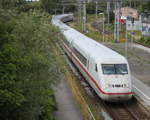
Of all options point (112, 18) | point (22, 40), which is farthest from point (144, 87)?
point (112, 18)

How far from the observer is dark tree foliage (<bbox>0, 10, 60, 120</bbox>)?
8.72 meters

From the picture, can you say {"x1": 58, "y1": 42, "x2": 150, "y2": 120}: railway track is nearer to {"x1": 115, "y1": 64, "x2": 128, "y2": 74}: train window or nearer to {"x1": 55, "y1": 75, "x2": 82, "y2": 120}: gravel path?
{"x1": 55, "y1": 75, "x2": 82, "y2": 120}: gravel path

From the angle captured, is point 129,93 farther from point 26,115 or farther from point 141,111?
point 26,115

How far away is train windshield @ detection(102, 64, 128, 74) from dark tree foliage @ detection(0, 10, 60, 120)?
554cm

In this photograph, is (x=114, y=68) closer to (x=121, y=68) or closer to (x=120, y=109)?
(x=121, y=68)

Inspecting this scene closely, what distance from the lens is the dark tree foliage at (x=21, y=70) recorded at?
872cm

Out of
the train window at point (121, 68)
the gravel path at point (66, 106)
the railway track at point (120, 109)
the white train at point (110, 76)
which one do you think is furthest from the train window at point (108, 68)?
the gravel path at point (66, 106)

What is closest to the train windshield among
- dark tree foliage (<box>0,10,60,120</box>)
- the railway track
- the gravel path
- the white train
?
the white train

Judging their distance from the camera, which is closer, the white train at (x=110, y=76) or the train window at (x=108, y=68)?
the white train at (x=110, y=76)

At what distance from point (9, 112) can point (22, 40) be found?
281cm

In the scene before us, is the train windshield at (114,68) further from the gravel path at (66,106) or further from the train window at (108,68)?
the gravel path at (66,106)

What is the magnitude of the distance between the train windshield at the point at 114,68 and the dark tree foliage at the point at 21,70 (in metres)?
5.54

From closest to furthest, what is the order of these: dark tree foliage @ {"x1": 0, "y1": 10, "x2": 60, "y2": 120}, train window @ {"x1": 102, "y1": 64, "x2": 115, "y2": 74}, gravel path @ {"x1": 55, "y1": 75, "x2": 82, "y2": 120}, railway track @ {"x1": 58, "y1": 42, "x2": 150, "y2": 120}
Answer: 1. dark tree foliage @ {"x1": 0, "y1": 10, "x2": 60, "y2": 120}
2. gravel path @ {"x1": 55, "y1": 75, "x2": 82, "y2": 120}
3. railway track @ {"x1": 58, "y1": 42, "x2": 150, "y2": 120}
4. train window @ {"x1": 102, "y1": 64, "x2": 115, "y2": 74}

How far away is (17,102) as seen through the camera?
869 centimetres
